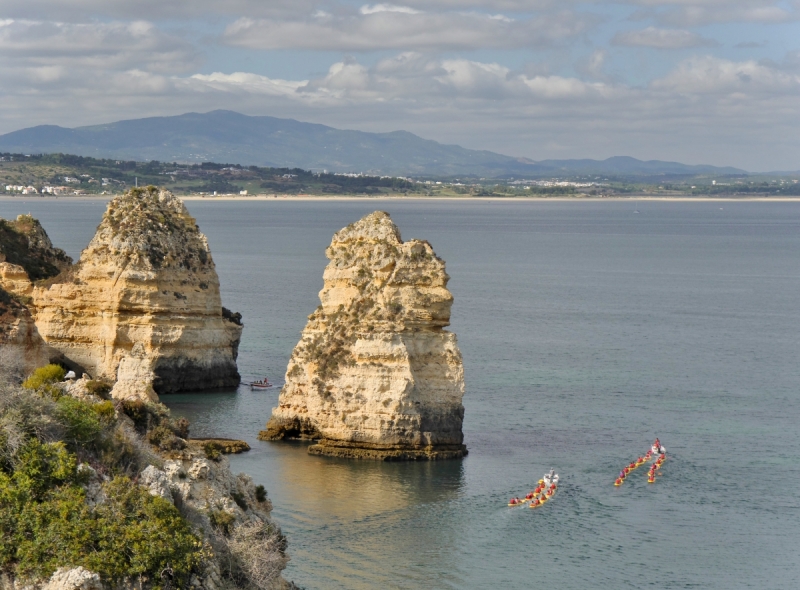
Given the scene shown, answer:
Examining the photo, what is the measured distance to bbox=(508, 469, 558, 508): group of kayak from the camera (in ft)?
138

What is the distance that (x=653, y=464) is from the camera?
4675cm

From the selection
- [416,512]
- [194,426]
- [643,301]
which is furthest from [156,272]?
[643,301]

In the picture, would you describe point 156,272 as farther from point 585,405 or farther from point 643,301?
point 643,301

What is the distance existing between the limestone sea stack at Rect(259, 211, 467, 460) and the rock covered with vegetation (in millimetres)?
23323

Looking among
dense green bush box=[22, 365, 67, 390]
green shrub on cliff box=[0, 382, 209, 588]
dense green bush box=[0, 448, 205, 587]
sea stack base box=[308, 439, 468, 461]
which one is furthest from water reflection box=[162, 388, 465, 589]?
dense green bush box=[0, 448, 205, 587]

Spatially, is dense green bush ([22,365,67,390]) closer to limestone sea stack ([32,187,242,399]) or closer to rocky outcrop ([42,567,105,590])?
rocky outcrop ([42,567,105,590])

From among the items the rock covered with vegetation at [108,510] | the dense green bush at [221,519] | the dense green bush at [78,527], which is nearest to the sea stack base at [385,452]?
the rock covered with vegetation at [108,510]

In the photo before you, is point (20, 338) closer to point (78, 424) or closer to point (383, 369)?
point (383, 369)

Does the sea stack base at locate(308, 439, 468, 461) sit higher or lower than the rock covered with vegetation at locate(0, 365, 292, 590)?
lower

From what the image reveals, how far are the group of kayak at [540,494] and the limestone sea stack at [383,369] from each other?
4608 mm

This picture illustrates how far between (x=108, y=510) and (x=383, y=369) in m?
27.5

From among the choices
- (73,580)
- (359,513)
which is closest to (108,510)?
(73,580)

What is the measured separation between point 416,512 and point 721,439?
15375 millimetres

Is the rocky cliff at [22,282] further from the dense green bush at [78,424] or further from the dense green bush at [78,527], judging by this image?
the dense green bush at [78,527]
